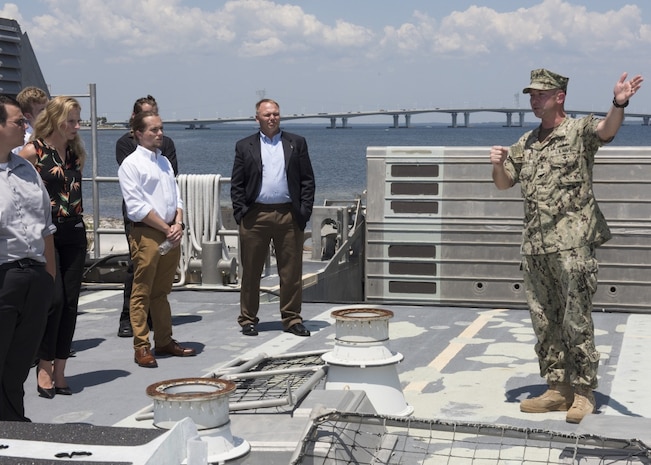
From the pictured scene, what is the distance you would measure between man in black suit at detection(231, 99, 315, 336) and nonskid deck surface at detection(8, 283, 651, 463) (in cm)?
60

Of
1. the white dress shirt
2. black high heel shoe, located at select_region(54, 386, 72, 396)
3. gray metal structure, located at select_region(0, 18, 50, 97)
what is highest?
gray metal structure, located at select_region(0, 18, 50, 97)

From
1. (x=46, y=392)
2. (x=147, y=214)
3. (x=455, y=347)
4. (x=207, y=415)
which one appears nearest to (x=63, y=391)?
(x=46, y=392)

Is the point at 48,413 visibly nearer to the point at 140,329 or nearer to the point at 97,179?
the point at 140,329

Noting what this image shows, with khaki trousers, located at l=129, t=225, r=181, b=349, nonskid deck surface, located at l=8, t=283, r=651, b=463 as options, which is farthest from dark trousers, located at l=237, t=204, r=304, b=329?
khaki trousers, located at l=129, t=225, r=181, b=349

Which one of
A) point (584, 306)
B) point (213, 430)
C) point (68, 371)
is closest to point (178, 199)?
point (68, 371)

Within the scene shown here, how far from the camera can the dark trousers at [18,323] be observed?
4.65 metres

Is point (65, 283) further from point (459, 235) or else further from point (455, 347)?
point (459, 235)

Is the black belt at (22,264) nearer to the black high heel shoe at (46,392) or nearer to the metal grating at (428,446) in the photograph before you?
the metal grating at (428,446)

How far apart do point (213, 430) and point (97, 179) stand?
23.7 feet

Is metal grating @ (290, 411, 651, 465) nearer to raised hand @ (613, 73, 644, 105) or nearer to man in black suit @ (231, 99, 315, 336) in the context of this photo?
raised hand @ (613, 73, 644, 105)

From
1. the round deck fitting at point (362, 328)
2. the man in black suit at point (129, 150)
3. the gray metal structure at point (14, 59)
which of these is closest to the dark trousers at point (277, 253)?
the man in black suit at point (129, 150)

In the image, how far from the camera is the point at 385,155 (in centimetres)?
1022

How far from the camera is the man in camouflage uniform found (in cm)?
562

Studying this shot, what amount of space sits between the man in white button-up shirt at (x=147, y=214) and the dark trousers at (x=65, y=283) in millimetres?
741
